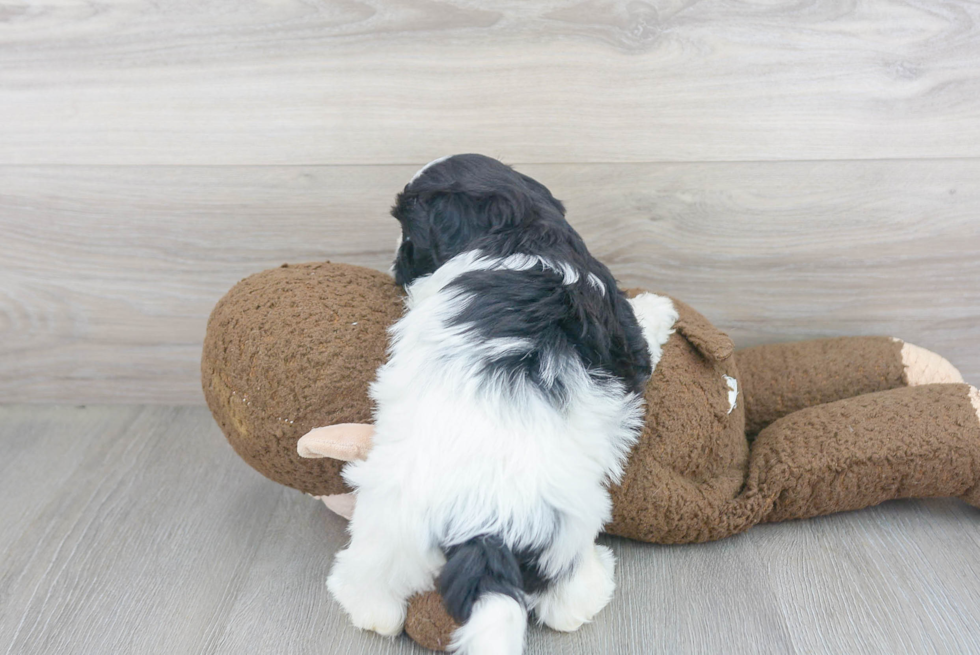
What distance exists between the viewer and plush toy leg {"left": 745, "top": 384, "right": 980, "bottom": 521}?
37.6 inches

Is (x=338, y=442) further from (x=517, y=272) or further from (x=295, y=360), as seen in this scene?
(x=517, y=272)

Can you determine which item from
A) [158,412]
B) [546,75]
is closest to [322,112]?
[546,75]

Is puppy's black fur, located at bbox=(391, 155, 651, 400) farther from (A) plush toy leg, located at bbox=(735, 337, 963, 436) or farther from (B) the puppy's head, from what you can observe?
(A) plush toy leg, located at bbox=(735, 337, 963, 436)

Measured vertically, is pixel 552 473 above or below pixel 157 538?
above

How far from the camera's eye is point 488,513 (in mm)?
704

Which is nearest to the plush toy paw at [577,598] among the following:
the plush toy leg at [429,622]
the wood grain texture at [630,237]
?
the plush toy leg at [429,622]

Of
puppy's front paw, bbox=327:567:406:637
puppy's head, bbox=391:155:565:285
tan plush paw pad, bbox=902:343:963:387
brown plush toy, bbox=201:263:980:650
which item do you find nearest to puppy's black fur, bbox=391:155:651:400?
puppy's head, bbox=391:155:565:285

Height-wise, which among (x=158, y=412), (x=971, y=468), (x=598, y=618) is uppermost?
(x=971, y=468)

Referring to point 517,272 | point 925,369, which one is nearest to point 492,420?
point 517,272

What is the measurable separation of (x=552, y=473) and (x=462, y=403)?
4.5 inches

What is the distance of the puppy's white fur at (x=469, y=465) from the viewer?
71cm

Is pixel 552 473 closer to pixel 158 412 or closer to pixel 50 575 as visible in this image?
pixel 50 575

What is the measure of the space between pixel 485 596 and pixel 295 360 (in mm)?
366

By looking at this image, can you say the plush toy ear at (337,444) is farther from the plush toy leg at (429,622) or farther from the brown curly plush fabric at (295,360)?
the plush toy leg at (429,622)
